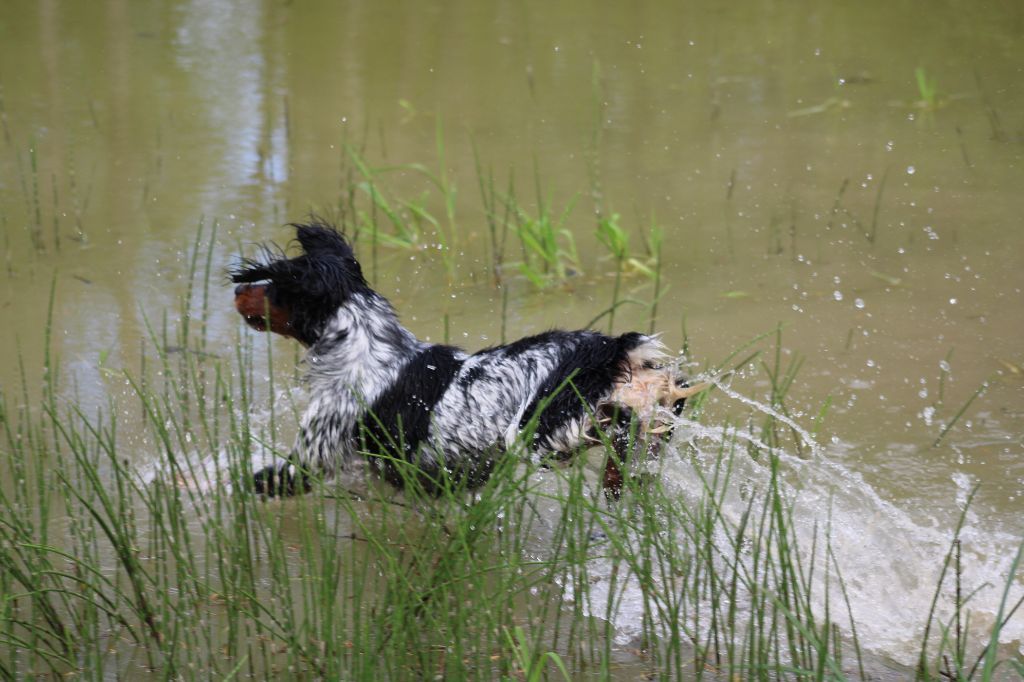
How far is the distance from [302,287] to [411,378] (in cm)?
43

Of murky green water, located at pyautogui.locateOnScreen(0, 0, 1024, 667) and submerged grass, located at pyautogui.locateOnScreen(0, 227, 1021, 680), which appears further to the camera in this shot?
murky green water, located at pyautogui.locateOnScreen(0, 0, 1024, 667)

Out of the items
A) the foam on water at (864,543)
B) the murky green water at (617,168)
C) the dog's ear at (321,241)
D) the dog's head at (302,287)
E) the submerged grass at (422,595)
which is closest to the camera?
the submerged grass at (422,595)

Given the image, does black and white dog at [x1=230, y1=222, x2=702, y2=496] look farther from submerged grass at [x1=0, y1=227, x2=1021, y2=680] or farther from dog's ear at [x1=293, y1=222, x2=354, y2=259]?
submerged grass at [x1=0, y1=227, x2=1021, y2=680]

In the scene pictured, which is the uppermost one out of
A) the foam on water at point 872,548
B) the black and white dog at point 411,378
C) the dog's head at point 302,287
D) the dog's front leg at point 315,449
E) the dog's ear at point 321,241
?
the dog's ear at point 321,241

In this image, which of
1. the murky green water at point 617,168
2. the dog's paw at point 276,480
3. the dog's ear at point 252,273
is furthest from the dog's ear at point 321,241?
the murky green water at point 617,168

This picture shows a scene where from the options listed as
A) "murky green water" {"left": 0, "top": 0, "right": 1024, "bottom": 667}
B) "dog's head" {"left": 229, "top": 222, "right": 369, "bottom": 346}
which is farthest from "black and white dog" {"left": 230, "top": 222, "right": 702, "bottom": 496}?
"murky green water" {"left": 0, "top": 0, "right": 1024, "bottom": 667}

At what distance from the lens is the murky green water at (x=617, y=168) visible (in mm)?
5367

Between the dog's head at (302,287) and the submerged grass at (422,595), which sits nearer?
the submerged grass at (422,595)

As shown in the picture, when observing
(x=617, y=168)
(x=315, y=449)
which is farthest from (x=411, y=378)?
(x=617, y=168)

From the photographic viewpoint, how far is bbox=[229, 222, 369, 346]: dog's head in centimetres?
404

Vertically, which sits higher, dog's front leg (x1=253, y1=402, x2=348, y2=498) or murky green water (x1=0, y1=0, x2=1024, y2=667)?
murky green water (x1=0, y1=0, x2=1024, y2=667)

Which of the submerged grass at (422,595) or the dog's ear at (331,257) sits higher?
the dog's ear at (331,257)

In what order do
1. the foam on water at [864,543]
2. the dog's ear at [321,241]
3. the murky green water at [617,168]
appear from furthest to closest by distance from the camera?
the murky green water at [617,168], the dog's ear at [321,241], the foam on water at [864,543]

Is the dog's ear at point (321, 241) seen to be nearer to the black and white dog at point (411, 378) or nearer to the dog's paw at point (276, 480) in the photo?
the black and white dog at point (411, 378)
